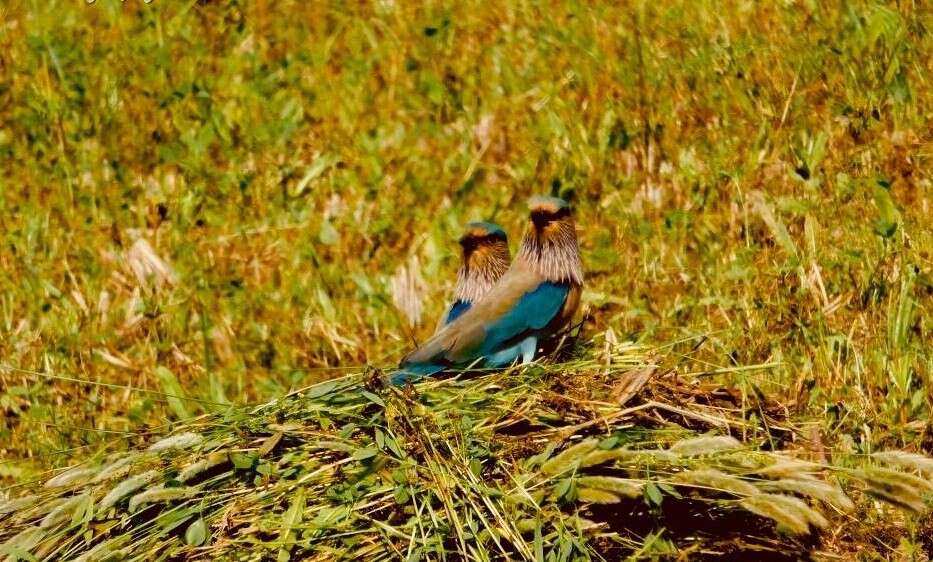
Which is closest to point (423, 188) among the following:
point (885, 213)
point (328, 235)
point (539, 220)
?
point (328, 235)

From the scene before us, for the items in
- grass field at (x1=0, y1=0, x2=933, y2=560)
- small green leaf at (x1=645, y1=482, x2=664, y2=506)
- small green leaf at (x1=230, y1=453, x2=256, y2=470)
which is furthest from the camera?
grass field at (x1=0, y1=0, x2=933, y2=560)

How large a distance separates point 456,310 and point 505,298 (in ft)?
1.47

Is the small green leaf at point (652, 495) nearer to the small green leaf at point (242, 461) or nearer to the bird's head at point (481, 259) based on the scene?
the small green leaf at point (242, 461)

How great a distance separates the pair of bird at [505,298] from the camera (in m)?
4.45

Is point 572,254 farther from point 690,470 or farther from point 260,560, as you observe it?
point 260,560

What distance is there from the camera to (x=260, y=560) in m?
3.59

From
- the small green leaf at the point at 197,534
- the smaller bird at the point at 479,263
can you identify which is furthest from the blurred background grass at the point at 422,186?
the small green leaf at the point at 197,534

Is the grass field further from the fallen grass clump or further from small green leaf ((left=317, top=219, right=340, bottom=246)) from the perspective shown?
the fallen grass clump

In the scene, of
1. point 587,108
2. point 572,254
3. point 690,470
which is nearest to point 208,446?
point 690,470

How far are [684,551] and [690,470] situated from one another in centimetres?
20

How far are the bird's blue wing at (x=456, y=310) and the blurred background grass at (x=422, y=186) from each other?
18.7 inches

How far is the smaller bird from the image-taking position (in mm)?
5008

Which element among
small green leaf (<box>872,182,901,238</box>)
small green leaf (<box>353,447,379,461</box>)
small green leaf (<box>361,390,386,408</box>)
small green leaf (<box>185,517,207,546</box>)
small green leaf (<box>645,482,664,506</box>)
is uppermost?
small green leaf (<box>361,390,386,408</box>)

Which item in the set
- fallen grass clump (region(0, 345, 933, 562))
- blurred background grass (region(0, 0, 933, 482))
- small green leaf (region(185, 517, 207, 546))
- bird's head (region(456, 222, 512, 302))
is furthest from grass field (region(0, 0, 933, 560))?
small green leaf (region(185, 517, 207, 546))
